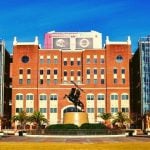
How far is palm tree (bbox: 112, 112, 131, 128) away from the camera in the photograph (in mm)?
127625

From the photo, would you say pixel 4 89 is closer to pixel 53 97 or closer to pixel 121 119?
pixel 53 97

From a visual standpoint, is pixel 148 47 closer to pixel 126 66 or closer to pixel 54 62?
pixel 126 66

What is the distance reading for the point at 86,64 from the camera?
451 feet

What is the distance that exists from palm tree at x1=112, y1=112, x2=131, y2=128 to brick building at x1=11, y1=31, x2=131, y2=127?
329cm

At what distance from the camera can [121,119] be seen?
418 feet

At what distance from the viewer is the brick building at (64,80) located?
135375 millimetres

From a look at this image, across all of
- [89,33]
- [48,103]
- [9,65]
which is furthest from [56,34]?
[48,103]

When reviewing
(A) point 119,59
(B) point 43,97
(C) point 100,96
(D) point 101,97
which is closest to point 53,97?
(B) point 43,97

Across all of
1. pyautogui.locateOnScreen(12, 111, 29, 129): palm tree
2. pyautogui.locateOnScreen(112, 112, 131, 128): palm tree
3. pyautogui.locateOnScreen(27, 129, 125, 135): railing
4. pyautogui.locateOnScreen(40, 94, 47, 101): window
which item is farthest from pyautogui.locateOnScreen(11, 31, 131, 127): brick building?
pyautogui.locateOnScreen(27, 129, 125, 135): railing

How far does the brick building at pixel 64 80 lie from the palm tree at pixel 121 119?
3292 millimetres

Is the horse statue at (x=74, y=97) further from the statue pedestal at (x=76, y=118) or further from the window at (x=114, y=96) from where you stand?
the window at (x=114, y=96)

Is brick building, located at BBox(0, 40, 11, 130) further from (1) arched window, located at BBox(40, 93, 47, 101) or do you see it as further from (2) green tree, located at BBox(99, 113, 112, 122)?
(2) green tree, located at BBox(99, 113, 112, 122)

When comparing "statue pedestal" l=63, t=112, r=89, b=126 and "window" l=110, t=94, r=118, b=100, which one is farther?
"window" l=110, t=94, r=118, b=100

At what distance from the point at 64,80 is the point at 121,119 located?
865 inches
